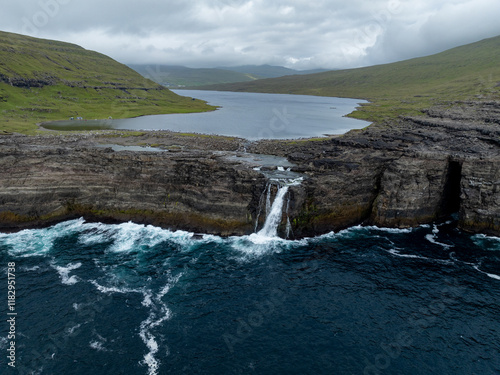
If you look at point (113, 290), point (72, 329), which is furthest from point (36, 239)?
Answer: point (72, 329)

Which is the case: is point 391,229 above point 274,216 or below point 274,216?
below

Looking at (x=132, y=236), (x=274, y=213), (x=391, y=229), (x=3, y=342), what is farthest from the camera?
(x=391, y=229)

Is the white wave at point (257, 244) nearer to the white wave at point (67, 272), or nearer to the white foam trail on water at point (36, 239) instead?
the white wave at point (67, 272)

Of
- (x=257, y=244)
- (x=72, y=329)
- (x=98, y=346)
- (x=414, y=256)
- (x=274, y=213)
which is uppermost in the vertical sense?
(x=274, y=213)

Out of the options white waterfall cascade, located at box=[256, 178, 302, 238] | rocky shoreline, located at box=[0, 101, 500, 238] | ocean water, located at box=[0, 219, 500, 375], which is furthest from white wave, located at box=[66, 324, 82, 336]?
white waterfall cascade, located at box=[256, 178, 302, 238]

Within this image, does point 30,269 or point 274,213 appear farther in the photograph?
point 274,213

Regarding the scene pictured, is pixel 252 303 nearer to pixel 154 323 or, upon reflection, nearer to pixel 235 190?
pixel 154 323

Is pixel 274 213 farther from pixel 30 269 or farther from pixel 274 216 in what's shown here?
pixel 30 269

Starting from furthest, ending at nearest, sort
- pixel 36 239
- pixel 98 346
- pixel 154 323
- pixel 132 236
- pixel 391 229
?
pixel 391 229 < pixel 132 236 < pixel 36 239 < pixel 154 323 < pixel 98 346
